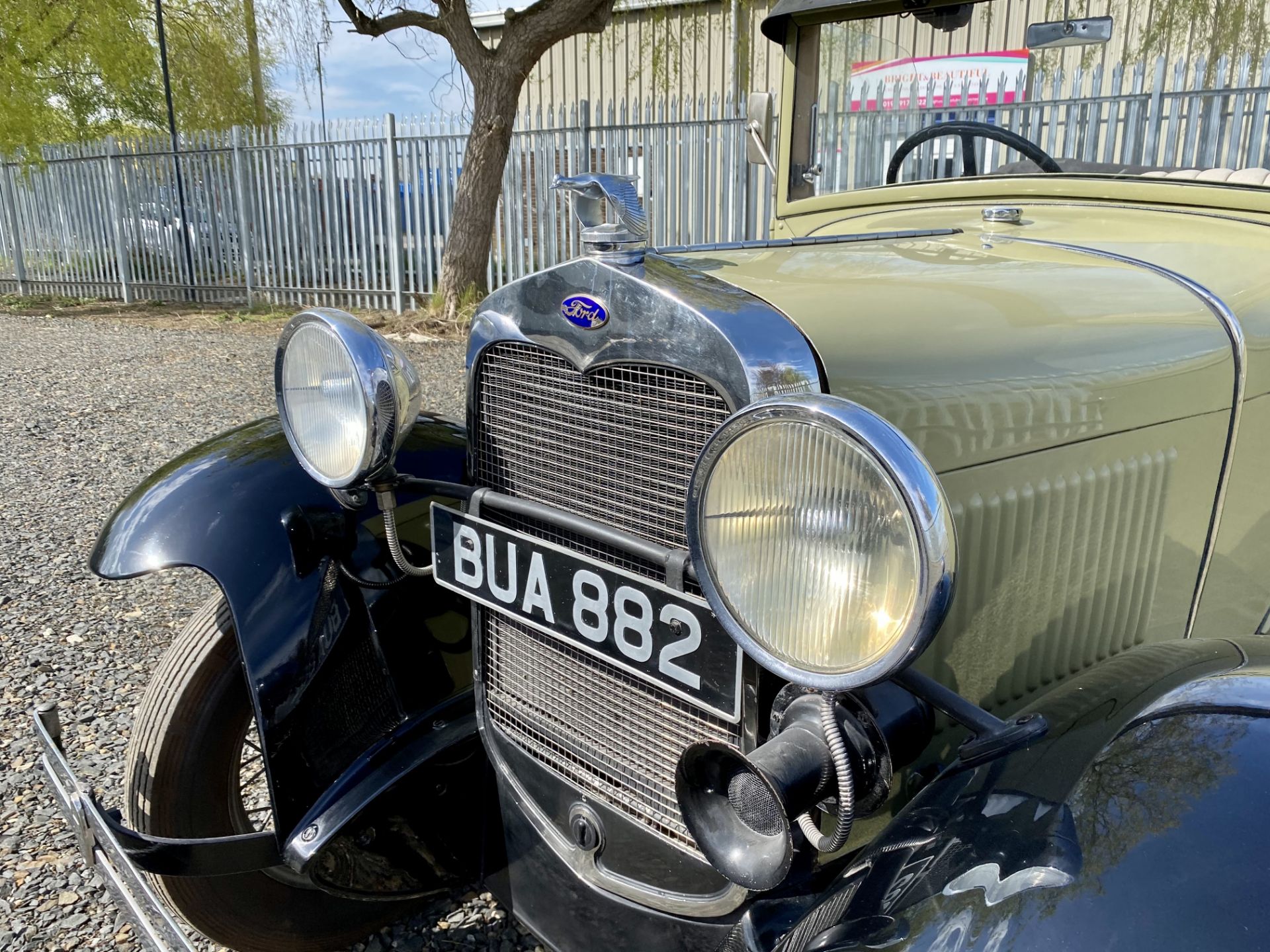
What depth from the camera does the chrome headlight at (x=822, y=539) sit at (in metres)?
0.90

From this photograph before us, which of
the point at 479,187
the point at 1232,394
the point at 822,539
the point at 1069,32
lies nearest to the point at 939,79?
the point at 1069,32

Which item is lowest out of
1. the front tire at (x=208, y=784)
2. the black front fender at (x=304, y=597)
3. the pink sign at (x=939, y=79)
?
the front tire at (x=208, y=784)

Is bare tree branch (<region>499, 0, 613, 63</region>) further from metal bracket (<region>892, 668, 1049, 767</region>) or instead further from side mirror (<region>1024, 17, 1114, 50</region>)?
metal bracket (<region>892, 668, 1049, 767</region>)

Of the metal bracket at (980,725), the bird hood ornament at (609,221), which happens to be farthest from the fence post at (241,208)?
the metal bracket at (980,725)

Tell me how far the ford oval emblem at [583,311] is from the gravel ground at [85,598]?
128cm

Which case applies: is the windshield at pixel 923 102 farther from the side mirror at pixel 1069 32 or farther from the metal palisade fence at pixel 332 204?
the metal palisade fence at pixel 332 204

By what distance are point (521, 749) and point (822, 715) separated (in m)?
0.79

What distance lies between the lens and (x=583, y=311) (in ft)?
4.52

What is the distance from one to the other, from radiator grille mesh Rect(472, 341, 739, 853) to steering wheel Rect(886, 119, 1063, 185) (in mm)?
1521

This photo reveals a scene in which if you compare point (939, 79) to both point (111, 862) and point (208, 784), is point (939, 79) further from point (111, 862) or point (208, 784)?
point (111, 862)

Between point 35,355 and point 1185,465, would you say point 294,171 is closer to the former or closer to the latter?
point 35,355

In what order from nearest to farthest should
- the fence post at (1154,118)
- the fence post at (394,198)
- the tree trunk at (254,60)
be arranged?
the fence post at (1154,118)
the fence post at (394,198)
the tree trunk at (254,60)

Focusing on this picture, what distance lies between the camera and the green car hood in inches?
48.6

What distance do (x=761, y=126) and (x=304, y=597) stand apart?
1.80 meters
